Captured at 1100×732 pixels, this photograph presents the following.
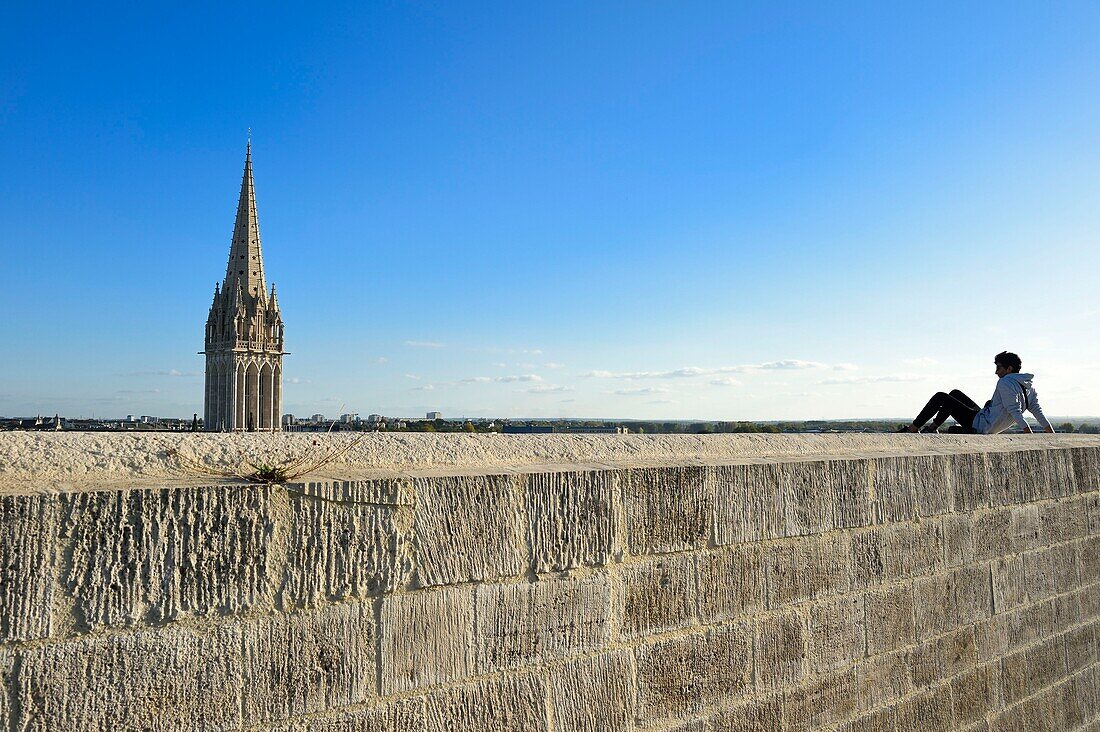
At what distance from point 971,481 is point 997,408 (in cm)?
318

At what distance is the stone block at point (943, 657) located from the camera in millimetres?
3141

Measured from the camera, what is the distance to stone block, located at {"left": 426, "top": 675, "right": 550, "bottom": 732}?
179cm

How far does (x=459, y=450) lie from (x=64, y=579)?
1101 millimetres

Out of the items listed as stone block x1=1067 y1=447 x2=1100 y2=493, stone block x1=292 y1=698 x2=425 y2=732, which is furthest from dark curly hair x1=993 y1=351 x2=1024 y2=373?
stone block x1=292 y1=698 x2=425 y2=732

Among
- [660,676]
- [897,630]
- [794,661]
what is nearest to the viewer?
[660,676]

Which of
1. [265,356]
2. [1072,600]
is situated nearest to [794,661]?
[1072,600]

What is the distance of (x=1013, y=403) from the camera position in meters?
5.93

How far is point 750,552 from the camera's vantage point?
2447 mm

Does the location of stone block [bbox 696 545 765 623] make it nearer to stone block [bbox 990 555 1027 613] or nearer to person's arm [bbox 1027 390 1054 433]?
stone block [bbox 990 555 1027 613]

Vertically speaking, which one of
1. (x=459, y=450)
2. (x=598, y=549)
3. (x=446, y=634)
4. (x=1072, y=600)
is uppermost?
(x=459, y=450)

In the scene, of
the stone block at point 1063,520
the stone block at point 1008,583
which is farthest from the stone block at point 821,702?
the stone block at point 1063,520

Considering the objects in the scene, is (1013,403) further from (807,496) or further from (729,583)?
(729,583)

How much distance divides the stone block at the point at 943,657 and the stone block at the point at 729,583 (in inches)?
46.0

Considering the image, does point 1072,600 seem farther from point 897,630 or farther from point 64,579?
point 64,579
